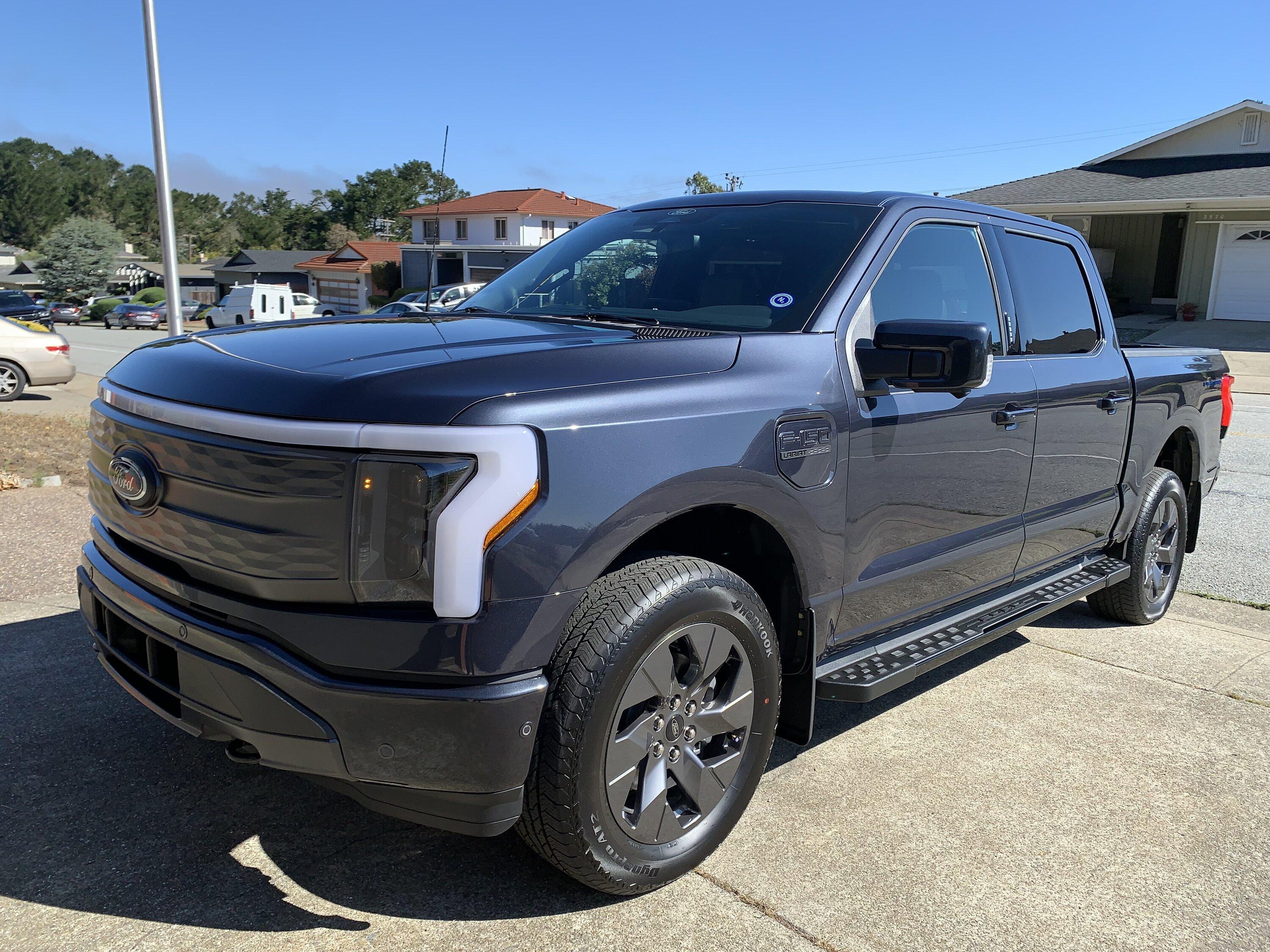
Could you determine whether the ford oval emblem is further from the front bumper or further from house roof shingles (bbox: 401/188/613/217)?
house roof shingles (bbox: 401/188/613/217)

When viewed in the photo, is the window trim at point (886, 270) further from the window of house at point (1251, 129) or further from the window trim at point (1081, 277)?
the window of house at point (1251, 129)

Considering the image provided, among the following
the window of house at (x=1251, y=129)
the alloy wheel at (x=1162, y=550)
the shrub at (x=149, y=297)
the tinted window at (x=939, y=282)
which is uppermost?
the window of house at (x=1251, y=129)

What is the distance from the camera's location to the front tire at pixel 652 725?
2.41 metres

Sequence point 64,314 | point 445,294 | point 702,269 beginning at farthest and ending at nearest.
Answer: point 64,314 → point 445,294 → point 702,269

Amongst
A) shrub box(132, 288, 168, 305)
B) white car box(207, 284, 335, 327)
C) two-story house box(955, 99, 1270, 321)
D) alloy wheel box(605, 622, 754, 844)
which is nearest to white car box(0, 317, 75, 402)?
alloy wheel box(605, 622, 754, 844)

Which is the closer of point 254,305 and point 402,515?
point 402,515

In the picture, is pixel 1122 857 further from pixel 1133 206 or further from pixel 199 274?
pixel 199 274

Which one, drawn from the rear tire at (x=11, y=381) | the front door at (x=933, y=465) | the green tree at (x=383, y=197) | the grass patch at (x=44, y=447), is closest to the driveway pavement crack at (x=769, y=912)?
the front door at (x=933, y=465)

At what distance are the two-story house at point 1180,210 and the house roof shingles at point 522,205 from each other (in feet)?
115

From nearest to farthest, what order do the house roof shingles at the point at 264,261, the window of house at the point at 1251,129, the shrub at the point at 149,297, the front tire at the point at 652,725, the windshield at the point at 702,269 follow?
the front tire at the point at 652,725
the windshield at the point at 702,269
the window of house at the point at 1251,129
the shrub at the point at 149,297
the house roof shingles at the point at 264,261

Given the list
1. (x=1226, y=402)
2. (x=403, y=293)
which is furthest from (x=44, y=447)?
(x=403, y=293)

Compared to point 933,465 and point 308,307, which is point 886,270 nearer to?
point 933,465

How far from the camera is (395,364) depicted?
2.49 m

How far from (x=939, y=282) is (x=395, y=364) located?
2170 mm
